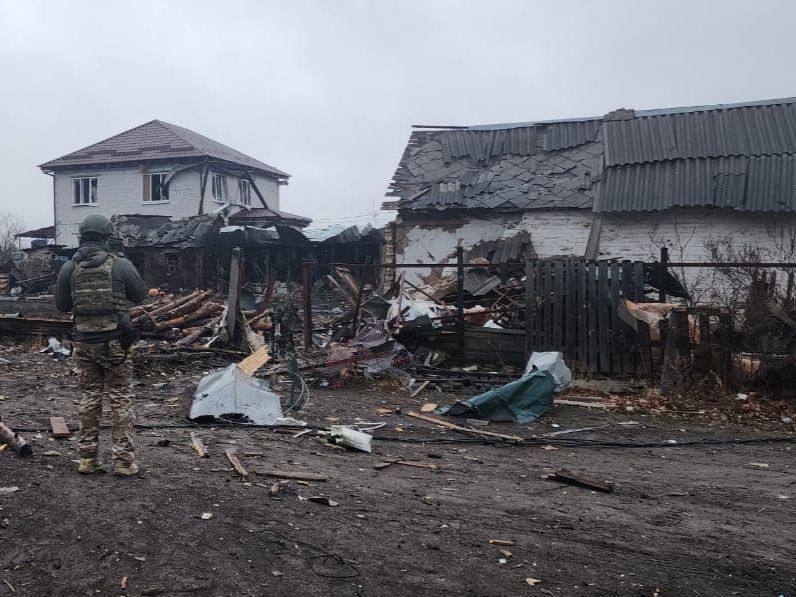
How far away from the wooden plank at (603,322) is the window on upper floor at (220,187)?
28.0m

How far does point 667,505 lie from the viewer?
4715 millimetres

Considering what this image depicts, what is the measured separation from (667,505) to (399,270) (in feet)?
48.3

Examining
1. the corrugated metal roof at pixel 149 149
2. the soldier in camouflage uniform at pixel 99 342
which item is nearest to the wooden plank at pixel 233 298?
the soldier in camouflage uniform at pixel 99 342

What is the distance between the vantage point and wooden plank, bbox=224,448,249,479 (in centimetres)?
504

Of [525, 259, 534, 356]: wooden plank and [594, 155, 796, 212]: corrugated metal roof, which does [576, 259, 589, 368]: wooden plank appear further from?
[594, 155, 796, 212]: corrugated metal roof

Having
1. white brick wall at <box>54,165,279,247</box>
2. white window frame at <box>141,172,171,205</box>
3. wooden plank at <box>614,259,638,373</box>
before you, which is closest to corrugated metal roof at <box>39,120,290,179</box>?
white brick wall at <box>54,165,279,247</box>

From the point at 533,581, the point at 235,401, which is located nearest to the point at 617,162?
the point at 235,401

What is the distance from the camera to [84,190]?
3619cm

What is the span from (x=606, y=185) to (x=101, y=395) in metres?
14.6

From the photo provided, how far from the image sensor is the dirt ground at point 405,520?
11.1 ft

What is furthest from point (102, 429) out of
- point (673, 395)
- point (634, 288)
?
point (634, 288)

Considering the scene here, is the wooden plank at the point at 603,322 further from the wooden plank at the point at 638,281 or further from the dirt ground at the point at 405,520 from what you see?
the dirt ground at the point at 405,520

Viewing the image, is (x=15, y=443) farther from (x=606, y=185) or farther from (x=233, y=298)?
(x=606, y=185)

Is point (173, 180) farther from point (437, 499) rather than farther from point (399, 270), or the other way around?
point (437, 499)
